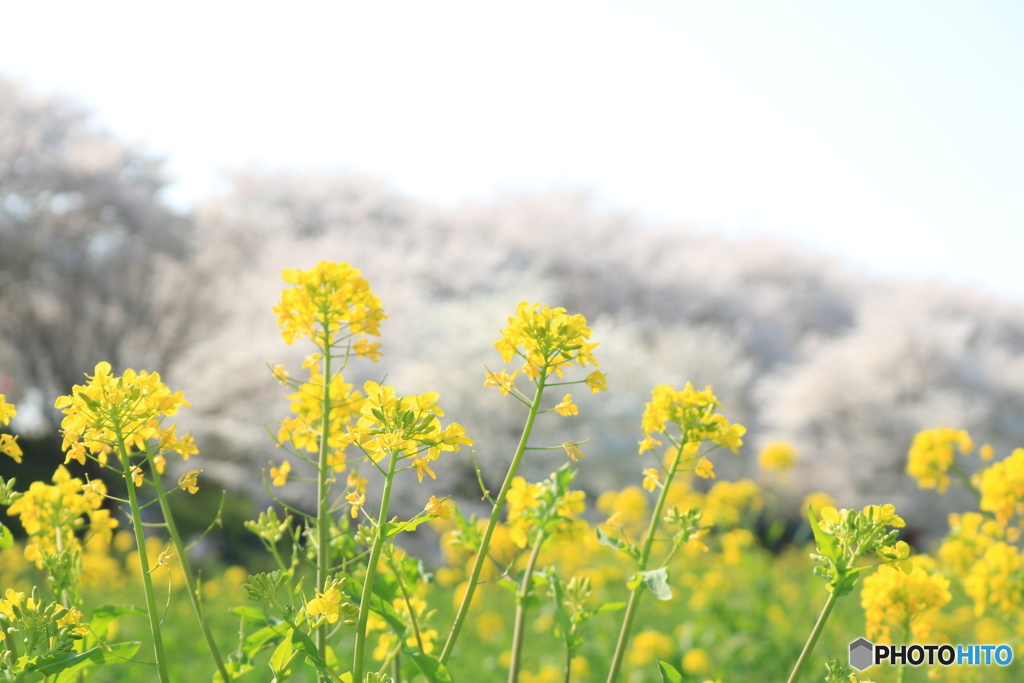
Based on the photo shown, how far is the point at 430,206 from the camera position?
17.7m

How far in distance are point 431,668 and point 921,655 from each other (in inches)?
85.3

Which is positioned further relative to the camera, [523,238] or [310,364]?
[523,238]

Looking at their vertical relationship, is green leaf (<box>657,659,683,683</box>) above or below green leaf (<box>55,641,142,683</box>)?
below

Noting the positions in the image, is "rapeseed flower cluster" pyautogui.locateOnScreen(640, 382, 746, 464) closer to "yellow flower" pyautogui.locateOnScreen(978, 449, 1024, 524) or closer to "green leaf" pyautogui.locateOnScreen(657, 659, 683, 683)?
"green leaf" pyautogui.locateOnScreen(657, 659, 683, 683)

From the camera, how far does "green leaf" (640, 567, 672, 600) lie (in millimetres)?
1128

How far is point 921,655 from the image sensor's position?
2.47 m

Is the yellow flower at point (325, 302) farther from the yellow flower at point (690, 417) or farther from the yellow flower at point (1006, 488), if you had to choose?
the yellow flower at point (1006, 488)

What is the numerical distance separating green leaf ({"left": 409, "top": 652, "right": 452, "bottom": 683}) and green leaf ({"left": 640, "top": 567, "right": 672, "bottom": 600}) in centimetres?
35

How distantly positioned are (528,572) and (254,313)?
36.9ft

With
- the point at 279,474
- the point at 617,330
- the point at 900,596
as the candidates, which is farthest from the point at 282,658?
the point at 617,330

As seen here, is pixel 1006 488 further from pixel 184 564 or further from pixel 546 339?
pixel 184 564

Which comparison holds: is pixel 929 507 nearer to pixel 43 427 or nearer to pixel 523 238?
pixel 523 238

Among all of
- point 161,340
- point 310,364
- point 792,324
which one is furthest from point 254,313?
point 792,324

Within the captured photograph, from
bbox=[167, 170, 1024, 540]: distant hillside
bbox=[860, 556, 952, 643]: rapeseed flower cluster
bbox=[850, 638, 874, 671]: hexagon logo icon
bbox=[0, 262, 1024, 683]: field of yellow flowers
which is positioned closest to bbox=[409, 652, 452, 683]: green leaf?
bbox=[0, 262, 1024, 683]: field of yellow flowers
